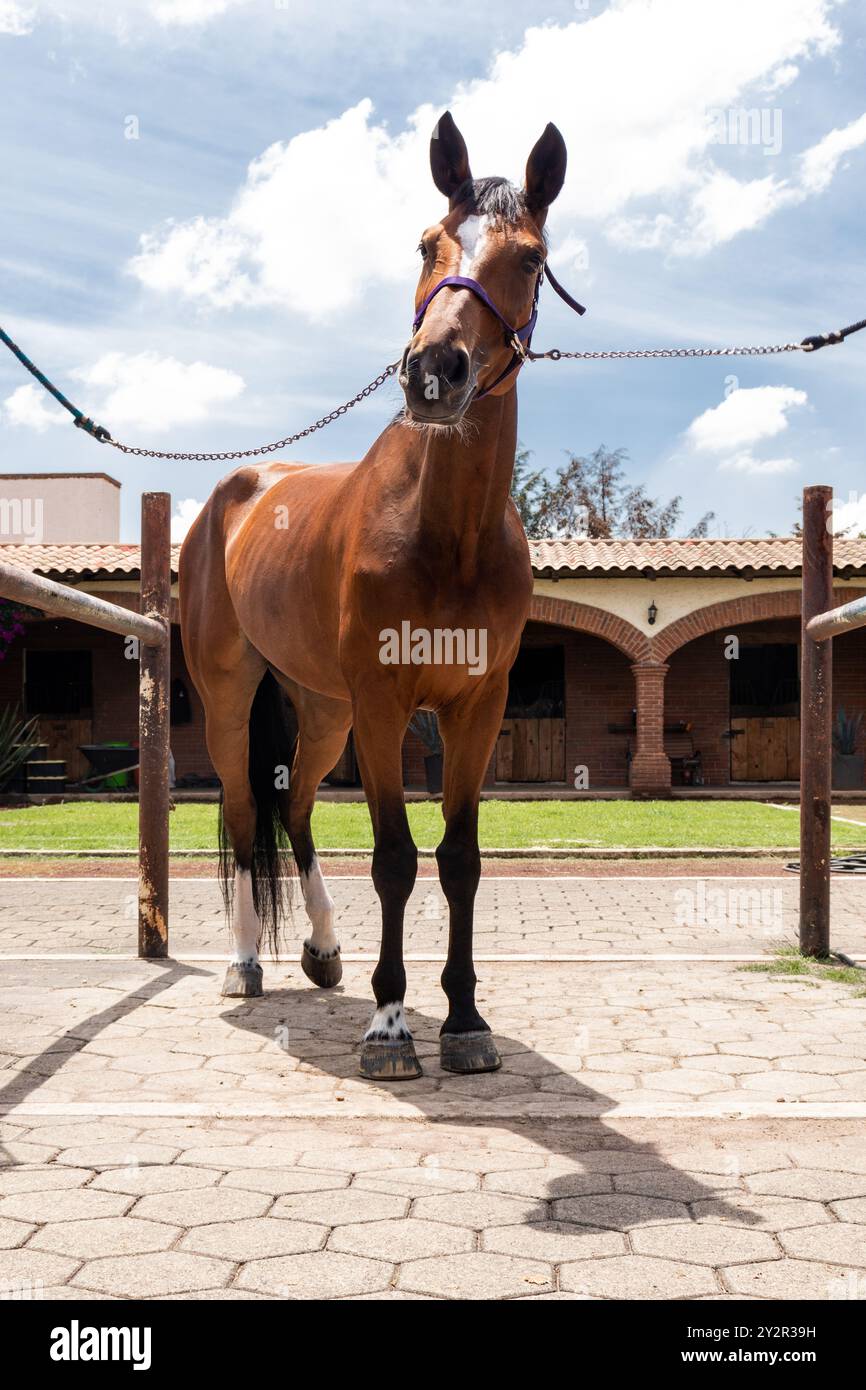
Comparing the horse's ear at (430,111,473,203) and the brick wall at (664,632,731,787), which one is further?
the brick wall at (664,632,731,787)

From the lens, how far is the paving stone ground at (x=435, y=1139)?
88.8 inches

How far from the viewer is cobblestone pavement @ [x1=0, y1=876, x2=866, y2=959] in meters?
6.36

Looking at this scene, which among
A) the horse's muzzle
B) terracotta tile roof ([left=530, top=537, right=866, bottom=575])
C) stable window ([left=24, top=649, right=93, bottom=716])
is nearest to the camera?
the horse's muzzle

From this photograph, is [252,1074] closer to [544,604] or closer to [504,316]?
[504,316]

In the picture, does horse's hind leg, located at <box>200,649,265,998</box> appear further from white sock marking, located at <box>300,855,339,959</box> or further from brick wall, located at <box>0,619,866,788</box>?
brick wall, located at <box>0,619,866,788</box>

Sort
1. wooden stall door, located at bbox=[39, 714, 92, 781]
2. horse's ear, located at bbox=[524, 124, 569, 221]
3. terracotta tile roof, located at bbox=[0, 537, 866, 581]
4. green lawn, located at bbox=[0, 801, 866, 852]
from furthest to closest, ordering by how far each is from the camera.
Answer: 1. wooden stall door, located at bbox=[39, 714, 92, 781]
2. terracotta tile roof, located at bbox=[0, 537, 866, 581]
3. green lawn, located at bbox=[0, 801, 866, 852]
4. horse's ear, located at bbox=[524, 124, 569, 221]

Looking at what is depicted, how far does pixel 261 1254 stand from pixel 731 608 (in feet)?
65.4

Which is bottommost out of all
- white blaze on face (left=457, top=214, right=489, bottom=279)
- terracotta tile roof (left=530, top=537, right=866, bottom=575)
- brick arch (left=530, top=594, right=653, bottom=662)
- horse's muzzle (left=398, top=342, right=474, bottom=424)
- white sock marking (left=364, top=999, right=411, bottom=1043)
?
white sock marking (left=364, top=999, right=411, bottom=1043)

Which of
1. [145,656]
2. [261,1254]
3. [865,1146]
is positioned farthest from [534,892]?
[261,1254]

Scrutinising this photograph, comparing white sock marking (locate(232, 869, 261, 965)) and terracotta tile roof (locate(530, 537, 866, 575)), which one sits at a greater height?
terracotta tile roof (locate(530, 537, 866, 575))

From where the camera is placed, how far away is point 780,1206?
8.53 feet

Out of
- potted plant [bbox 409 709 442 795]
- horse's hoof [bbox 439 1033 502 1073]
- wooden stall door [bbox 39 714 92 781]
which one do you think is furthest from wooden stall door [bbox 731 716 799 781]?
horse's hoof [bbox 439 1033 502 1073]

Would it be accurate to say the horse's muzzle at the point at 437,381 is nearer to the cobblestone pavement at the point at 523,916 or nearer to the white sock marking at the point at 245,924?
the white sock marking at the point at 245,924

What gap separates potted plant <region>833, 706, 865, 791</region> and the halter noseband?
18736 mm
